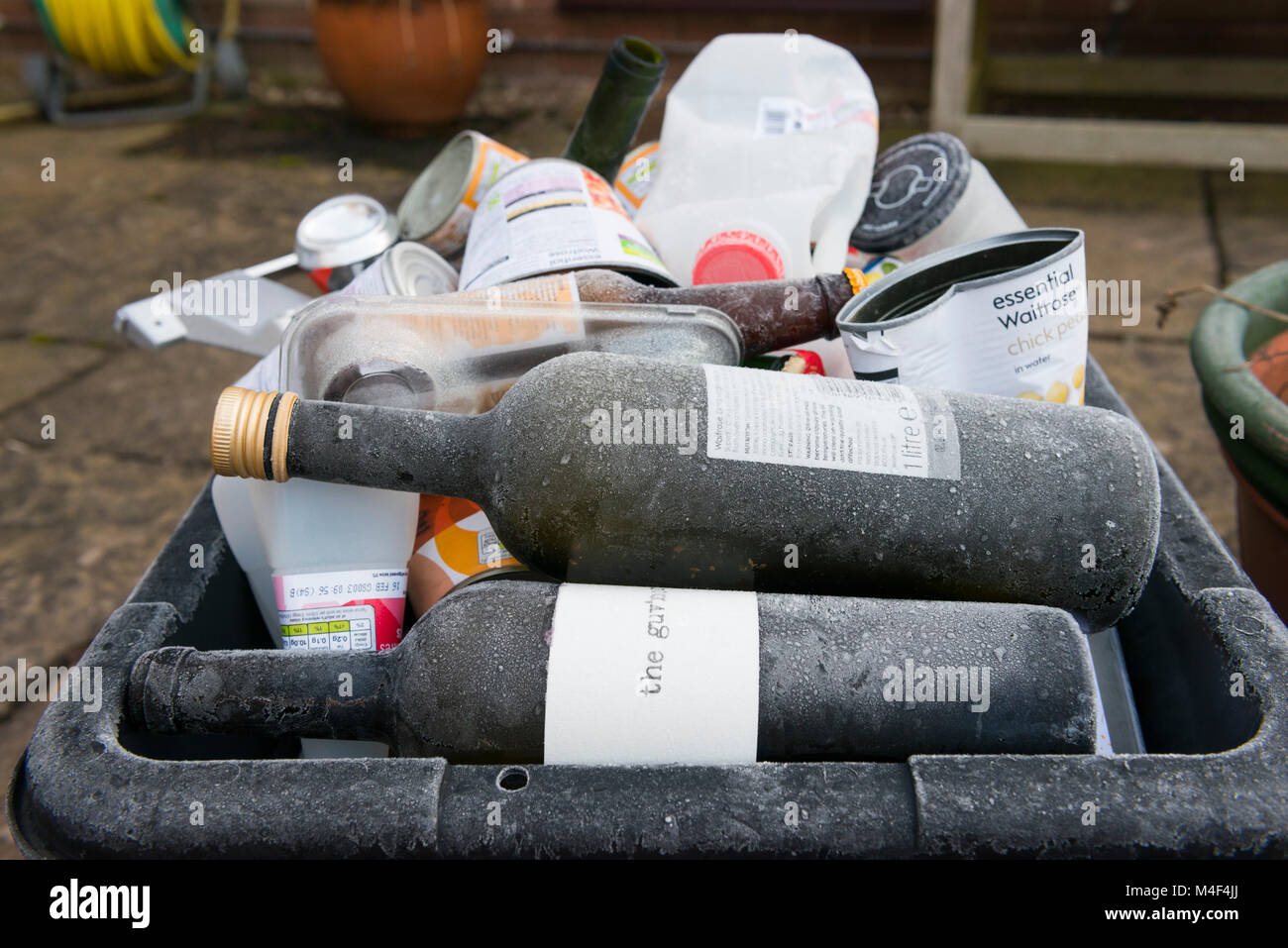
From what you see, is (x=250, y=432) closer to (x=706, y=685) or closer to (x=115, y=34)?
(x=706, y=685)

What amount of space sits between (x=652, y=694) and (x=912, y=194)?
0.80 metres

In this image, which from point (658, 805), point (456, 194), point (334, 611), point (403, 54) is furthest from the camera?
point (403, 54)

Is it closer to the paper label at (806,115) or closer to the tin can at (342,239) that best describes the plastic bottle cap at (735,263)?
the paper label at (806,115)

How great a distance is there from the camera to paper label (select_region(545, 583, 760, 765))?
26.0 inches

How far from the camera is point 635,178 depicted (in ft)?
4.54

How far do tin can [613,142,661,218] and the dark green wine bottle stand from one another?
22 mm

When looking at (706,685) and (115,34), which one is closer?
(706,685)

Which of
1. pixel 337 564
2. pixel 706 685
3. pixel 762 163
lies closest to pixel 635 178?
pixel 762 163

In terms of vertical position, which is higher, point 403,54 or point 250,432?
point 403,54

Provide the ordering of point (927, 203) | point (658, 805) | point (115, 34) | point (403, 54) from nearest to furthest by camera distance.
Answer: point (658, 805) → point (927, 203) → point (403, 54) → point (115, 34)

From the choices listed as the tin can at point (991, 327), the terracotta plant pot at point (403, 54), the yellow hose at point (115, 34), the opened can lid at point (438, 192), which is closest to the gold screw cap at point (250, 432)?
the tin can at point (991, 327)

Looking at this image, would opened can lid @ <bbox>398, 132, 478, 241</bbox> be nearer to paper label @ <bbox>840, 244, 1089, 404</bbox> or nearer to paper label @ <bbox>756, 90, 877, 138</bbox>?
paper label @ <bbox>756, 90, 877, 138</bbox>

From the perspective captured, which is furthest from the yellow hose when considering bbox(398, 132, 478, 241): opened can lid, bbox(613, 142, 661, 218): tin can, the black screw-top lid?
the black screw-top lid

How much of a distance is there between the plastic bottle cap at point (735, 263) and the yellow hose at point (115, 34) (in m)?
4.04
